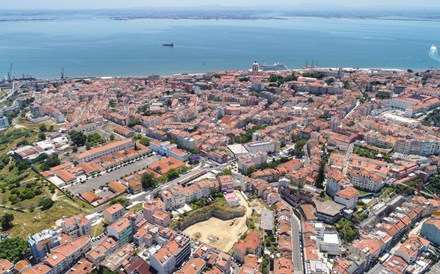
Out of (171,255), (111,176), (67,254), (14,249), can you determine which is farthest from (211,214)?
(14,249)

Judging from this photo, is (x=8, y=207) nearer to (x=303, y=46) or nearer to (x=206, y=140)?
(x=206, y=140)

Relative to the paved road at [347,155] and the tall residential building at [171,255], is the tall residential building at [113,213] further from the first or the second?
the paved road at [347,155]

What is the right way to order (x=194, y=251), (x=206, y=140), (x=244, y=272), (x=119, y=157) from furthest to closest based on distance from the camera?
(x=206, y=140)
(x=119, y=157)
(x=194, y=251)
(x=244, y=272)

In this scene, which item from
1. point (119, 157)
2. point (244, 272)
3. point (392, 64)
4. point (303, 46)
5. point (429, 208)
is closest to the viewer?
point (244, 272)

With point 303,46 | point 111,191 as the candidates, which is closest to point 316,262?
point 111,191

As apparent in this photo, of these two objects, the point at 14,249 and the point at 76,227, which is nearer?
the point at 14,249

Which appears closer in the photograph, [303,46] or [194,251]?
[194,251]

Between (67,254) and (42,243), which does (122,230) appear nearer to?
(67,254)
